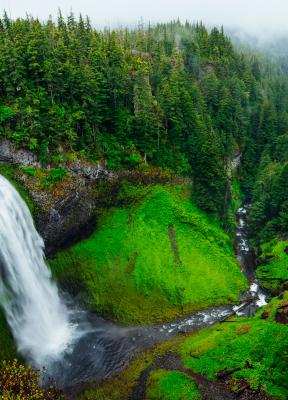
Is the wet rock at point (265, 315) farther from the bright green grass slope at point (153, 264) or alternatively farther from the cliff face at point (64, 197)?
the cliff face at point (64, 197)

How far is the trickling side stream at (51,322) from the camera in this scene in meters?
38.1

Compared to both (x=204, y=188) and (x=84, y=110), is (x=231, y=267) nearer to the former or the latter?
(x=204, y=188)

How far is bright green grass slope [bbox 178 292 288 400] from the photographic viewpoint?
108 feet

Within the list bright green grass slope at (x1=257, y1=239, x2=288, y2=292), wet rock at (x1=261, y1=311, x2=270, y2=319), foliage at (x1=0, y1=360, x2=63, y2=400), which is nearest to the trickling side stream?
wet rock at (x1=261, y1=311, x2=270, y2=319)

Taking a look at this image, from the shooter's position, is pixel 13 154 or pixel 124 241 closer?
pixel 13 154

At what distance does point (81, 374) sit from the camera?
3681 cm

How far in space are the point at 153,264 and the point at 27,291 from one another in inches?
682

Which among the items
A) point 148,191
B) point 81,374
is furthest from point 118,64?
point 81,374

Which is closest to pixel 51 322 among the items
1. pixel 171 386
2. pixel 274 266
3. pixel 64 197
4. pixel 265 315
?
pixel 171 386

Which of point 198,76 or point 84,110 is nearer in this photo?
point 84,110

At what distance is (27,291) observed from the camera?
41281 mm

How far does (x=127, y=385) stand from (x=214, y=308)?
16376 mm

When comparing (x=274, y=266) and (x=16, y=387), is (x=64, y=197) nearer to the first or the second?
(x=16, y=387)

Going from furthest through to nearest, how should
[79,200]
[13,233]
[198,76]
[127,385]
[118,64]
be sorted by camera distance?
[198,76], [118,64], [79,200], [13,233], [127,385]
